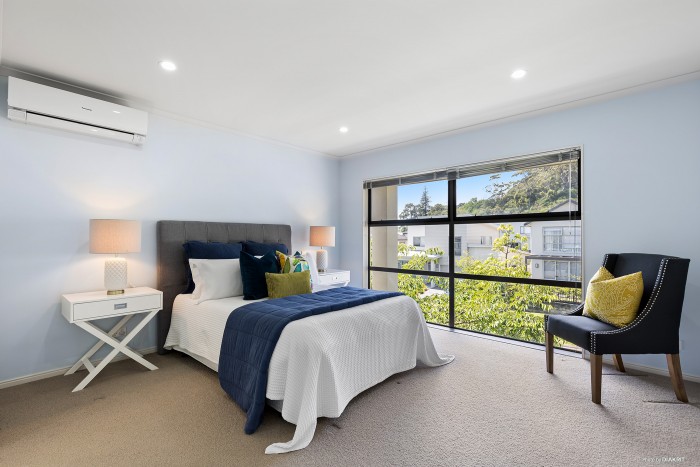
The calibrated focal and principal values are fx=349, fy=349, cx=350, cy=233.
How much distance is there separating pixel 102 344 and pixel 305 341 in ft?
6.70

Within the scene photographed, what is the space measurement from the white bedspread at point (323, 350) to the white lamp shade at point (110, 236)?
725 millimetres

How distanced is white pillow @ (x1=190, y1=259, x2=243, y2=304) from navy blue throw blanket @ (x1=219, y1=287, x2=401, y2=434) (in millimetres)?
626

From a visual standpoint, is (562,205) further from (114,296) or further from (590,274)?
(114,296)

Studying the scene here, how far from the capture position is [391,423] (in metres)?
2.17

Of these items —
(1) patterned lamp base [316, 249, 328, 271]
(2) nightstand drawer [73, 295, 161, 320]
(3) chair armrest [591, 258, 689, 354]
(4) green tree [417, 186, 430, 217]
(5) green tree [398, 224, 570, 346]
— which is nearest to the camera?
(3) chair armrest [591, 258, 689, 354]

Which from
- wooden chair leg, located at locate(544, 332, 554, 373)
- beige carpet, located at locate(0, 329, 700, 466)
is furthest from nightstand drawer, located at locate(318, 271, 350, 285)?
wooden chair leg, located at locate(544, 332, 554, 373)

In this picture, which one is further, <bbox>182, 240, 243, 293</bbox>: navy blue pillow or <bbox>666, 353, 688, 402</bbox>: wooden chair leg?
<bbox>182, 240, 243, 293</bbox>: navy blue pillow

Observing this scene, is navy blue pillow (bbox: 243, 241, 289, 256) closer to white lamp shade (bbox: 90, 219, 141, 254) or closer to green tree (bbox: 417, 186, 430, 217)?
white lamp shade (bbox: 90, 219, 141, 254)

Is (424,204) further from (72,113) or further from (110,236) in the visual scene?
(72,113)

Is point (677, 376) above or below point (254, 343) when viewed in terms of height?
below

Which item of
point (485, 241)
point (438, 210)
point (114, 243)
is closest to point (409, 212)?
point (438, 210)

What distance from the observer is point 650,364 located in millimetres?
2938

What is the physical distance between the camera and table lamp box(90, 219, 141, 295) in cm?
276

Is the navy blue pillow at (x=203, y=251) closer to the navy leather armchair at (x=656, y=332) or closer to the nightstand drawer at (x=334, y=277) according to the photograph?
the nightstand drawer at (x=334, y=277)
